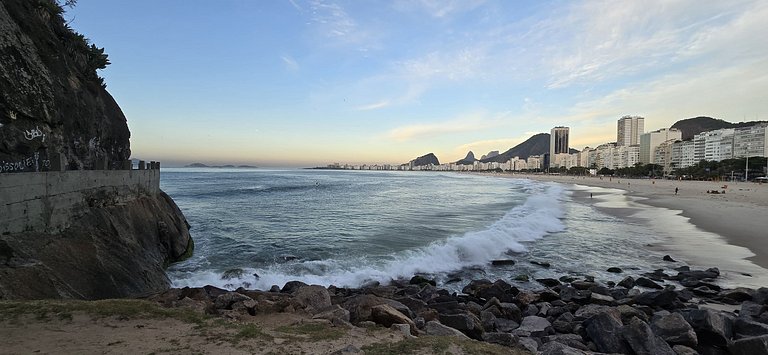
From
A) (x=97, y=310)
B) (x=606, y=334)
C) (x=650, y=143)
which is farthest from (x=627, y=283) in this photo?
(x=650, y=143)

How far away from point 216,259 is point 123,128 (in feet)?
30.2

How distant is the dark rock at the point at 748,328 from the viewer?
A: 5.85 metres

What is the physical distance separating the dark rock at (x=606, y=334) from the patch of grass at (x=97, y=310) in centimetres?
631

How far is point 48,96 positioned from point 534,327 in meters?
13.9

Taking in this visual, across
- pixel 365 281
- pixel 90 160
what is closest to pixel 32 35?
pixel 90 160

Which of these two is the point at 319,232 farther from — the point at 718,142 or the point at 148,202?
the point at 718,142

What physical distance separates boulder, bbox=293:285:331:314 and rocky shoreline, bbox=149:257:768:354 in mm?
20

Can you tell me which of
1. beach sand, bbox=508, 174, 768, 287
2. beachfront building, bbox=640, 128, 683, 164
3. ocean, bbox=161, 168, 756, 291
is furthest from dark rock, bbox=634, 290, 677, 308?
beachfront building, bbox=640, 128, 683, 164

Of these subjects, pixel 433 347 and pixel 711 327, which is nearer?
pixel 433 347

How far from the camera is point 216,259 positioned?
1275 cm

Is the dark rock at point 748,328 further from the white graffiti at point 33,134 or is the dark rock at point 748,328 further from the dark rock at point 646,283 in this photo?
the white graffiti at point 33,134

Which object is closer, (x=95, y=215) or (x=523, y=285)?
(x=95, y=215)

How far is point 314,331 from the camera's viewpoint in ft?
16.5

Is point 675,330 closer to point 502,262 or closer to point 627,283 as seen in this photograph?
point 627,283
